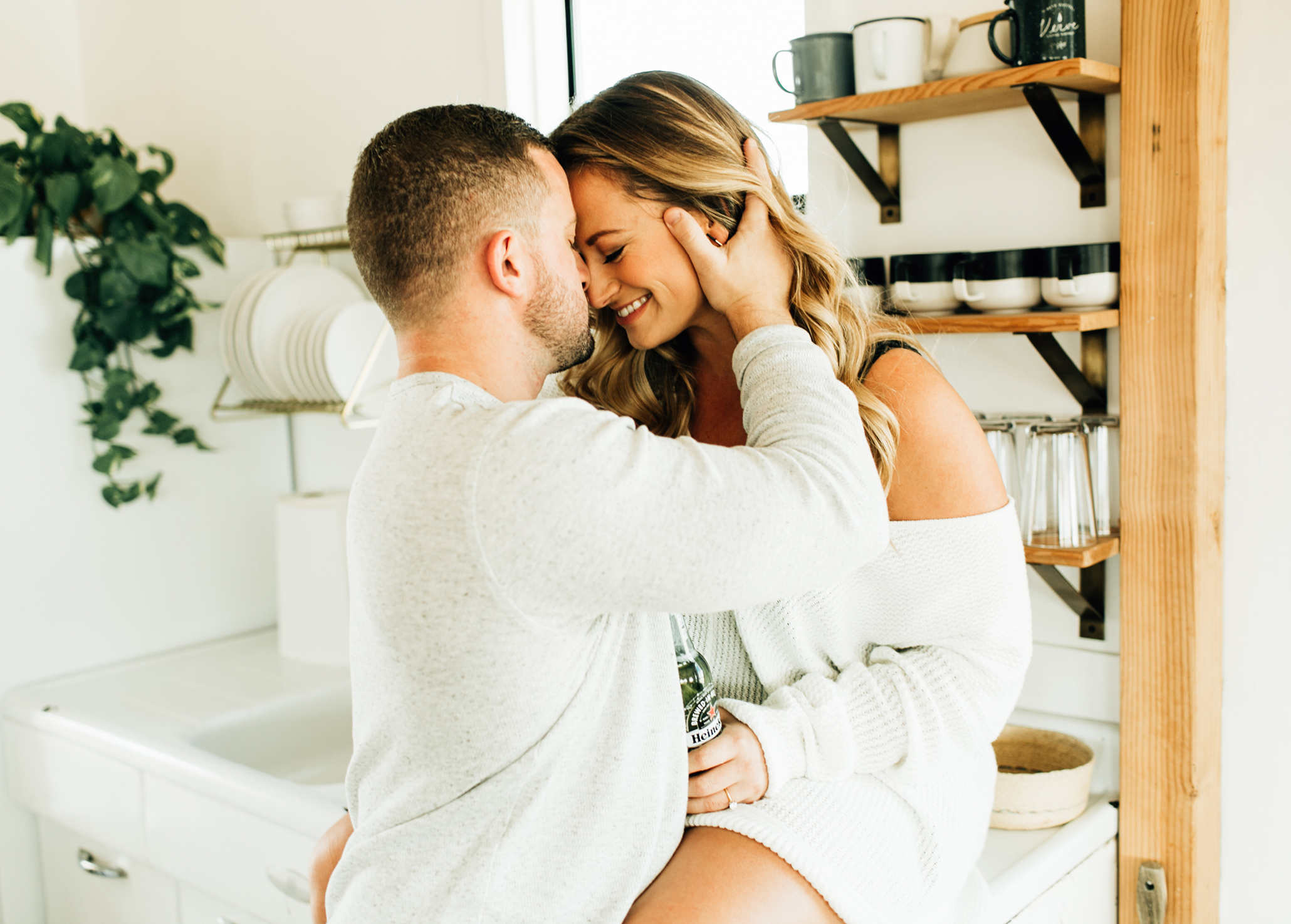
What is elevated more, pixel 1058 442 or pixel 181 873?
pixel 1058 442

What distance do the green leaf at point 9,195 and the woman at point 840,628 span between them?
134 centimetres

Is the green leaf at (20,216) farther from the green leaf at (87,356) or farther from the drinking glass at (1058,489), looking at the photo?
the drinking glass at (1058,489)

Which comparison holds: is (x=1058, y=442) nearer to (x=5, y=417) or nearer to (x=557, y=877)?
(x=557, y=877)

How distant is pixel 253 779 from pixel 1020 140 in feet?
4.63

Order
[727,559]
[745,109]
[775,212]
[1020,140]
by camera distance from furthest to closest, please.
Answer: [745,109], [1020,140], [775,212], [727,559]

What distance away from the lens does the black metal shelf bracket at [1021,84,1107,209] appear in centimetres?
134

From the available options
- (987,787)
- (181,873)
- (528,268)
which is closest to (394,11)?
(528,268)

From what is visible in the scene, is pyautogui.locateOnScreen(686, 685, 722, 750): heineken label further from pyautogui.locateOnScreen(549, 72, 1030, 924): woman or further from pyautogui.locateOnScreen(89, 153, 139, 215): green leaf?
pyautogui.locateOnScreen(89, 153, 139, 215): green leaf

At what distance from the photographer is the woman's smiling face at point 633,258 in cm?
113

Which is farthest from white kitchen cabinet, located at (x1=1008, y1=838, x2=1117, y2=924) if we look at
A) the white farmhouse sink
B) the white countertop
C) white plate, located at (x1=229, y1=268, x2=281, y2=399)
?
white plate, located at (x1=229, y1=268, x2=281, y2=399)

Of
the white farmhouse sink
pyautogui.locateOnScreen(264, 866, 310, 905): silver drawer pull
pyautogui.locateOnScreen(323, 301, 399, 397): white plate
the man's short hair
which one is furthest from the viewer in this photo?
pyautogui.locateOnScreen(323, 301, 399, 397): white plate

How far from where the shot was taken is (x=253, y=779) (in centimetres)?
155

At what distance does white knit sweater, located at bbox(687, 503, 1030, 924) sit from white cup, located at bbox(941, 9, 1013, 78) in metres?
0.59

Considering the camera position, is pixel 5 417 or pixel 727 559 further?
pixel 5 417
